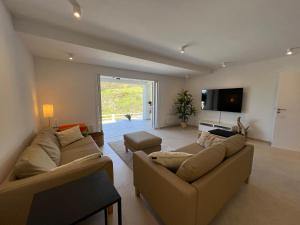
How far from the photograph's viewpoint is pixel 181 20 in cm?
192

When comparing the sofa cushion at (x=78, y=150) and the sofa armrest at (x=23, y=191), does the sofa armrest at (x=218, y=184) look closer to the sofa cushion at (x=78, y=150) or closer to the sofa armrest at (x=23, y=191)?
the sofa armrest at (x=23, y=191)

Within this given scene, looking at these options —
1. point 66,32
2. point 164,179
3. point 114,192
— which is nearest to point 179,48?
point 66,32

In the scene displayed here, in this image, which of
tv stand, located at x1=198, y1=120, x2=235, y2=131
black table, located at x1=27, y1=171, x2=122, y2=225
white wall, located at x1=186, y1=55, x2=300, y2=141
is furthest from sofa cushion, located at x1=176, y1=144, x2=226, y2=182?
white wall, located at x1=186, y1=55, x2=300, y2=141

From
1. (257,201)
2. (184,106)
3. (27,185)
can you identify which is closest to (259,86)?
(184,106)

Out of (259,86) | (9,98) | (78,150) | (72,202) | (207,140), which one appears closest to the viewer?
(72,202)

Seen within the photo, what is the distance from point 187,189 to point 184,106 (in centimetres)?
481

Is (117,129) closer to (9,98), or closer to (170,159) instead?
(9,98)

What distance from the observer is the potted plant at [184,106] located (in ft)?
18.5

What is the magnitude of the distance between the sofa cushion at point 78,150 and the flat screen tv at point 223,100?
4217 mm

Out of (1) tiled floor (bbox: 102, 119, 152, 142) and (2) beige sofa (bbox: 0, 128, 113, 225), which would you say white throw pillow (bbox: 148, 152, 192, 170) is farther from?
(1) tiled floor (bbox: 102, 119, 152, 142)

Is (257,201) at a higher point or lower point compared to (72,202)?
lower

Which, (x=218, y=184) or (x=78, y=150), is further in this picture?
(x=78, y=150)

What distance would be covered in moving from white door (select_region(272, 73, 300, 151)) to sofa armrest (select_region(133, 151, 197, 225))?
381 centimetres

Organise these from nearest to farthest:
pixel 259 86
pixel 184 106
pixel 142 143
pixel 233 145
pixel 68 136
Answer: pixel 233 145 < pixel 68 136 < pixel 142 143 < pixel 259 86 < pixel 184 106
